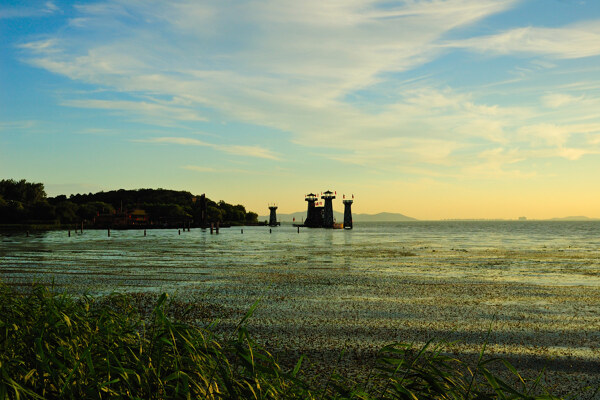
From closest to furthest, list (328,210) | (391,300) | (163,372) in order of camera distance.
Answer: (163,372), (391,300), (328,210)

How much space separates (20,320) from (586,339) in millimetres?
11808

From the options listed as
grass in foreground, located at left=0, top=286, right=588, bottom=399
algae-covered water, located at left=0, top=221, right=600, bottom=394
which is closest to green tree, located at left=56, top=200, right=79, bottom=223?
algae-covered water, located at left=0, top=221, right=600, bottom=394

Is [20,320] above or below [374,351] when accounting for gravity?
above

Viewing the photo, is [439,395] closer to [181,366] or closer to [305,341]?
[181,366]

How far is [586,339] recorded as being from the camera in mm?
10938

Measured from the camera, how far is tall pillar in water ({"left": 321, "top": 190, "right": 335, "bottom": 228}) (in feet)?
471

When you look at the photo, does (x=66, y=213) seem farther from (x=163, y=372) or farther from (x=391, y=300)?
(x=163, y=372)

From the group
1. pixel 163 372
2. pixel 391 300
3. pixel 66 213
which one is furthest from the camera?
pixel 66 213

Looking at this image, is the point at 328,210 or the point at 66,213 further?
the point at 328,210

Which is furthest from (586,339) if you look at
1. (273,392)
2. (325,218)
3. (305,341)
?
(325,218)

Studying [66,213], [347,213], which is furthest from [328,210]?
[66,213]

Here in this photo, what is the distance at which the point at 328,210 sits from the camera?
5743 inches

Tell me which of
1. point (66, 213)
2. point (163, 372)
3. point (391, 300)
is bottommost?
point (391, 300)

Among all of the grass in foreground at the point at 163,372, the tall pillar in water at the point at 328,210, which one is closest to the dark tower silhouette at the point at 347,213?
the tall pillar in water at the point at 328,210
